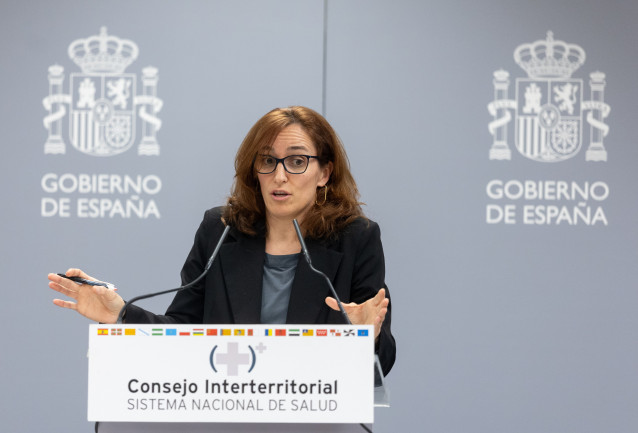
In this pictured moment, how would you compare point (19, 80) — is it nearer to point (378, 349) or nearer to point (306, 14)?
point (306, 14)

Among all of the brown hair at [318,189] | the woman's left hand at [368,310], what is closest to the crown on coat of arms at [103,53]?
the brown hair at [318,189]

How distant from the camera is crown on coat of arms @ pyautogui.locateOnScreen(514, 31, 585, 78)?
3.18 m

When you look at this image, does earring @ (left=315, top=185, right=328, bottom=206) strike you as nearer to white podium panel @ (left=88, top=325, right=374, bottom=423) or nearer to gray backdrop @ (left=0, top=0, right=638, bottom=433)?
white podium panel @ (left=88, top=325, right=374, bottom=423)

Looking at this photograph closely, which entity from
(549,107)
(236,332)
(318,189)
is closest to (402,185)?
(549,107)

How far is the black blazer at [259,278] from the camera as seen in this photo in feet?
6.18

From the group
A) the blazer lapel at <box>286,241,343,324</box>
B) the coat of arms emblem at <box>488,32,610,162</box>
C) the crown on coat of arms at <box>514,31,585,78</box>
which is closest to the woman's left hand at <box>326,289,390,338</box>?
the blazer lapel at <box>286,241,343,324</box>

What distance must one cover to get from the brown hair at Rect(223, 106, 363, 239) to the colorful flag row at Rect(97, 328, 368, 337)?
70 cm

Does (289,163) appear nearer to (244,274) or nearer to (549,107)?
(244,274)

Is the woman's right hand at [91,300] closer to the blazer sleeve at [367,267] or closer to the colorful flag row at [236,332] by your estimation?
the colorful flag row at [236,332]

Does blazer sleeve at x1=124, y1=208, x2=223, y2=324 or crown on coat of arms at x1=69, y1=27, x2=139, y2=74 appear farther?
crown on coat of arms at x1=69, y1=27, x2=139, y2=74

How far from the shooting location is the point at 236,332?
4.23 ft

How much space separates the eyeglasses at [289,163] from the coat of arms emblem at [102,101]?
1.33 metres

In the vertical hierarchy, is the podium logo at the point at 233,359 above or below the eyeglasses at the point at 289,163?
below

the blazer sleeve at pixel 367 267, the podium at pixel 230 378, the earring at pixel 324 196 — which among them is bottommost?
the podium at pixel 230 378
